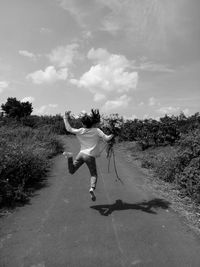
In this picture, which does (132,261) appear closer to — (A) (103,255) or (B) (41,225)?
(A) (103,255)

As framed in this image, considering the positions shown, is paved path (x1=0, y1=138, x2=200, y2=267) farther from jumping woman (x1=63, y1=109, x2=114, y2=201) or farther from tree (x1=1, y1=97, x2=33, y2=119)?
tree (x1=1, y1=97, x2=33, y2=119)

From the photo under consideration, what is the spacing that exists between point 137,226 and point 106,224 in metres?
0.54

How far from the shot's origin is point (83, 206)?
5.37 m

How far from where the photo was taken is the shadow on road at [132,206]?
5.14 meters

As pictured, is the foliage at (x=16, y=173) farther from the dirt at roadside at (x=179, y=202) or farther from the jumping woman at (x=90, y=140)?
the dirt at roadside at (x=179, y=202)

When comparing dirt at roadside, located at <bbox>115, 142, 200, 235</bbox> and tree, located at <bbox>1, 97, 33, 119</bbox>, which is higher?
tree, located at <bbox>1, 97, 33, 119</bbox>

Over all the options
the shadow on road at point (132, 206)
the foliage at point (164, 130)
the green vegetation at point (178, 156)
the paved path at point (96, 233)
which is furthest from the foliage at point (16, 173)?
the foliage at point (164, 130)

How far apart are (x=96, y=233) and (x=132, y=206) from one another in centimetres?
155

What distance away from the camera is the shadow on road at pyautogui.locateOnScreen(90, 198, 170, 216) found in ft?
16.9

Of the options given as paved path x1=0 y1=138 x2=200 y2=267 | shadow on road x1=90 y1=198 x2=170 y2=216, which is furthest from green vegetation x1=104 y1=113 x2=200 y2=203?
paved path x1=0 y1=138 x2=200 y2=267

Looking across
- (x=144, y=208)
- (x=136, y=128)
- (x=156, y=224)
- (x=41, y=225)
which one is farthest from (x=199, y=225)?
(x=136, y=128)

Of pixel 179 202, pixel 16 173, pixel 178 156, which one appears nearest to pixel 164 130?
pixel 178 156

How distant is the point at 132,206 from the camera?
5418 mm

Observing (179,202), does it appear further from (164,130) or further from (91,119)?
(164,130)
